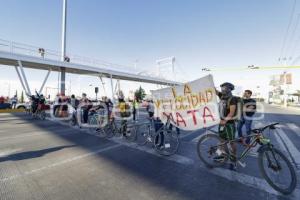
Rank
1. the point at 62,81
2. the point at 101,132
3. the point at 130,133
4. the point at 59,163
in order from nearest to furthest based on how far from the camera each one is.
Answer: the point at 59,163 → the point at 130,133 → the point at 101,132 → the point at 62,81

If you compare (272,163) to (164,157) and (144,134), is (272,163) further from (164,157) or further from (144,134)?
(144,134)

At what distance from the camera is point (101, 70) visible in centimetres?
2369

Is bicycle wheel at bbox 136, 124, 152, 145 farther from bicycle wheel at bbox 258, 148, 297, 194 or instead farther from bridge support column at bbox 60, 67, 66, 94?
bridge support column at bbox 60, 67, 66, 94

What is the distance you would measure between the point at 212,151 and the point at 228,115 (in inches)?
34.7

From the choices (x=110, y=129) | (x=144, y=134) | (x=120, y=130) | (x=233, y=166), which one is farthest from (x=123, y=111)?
(x=233, y=166)

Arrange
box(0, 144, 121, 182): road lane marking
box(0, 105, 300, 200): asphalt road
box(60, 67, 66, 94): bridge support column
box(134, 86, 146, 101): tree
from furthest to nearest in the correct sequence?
1. box(60, 67, 66, 94): bridge support column
2. box(134, 86, 146, 101): tree
3. box(0, 144, 121, 182): road lane marking
4. box(0, 105, 300, 200): asphalt road

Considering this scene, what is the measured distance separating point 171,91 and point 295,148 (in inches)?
171

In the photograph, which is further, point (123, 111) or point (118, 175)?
point (123, 111)

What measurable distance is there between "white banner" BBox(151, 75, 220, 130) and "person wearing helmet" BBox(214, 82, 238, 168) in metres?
0.24

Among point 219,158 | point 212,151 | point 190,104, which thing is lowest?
point 219,158

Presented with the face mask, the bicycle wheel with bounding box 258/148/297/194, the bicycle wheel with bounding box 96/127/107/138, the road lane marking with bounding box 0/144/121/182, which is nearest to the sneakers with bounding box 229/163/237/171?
the bicycle wheel with bounding box 258/148/297/194

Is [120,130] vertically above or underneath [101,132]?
above

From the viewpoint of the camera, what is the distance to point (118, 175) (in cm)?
340

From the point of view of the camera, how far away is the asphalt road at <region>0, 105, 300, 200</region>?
9.05 feet
